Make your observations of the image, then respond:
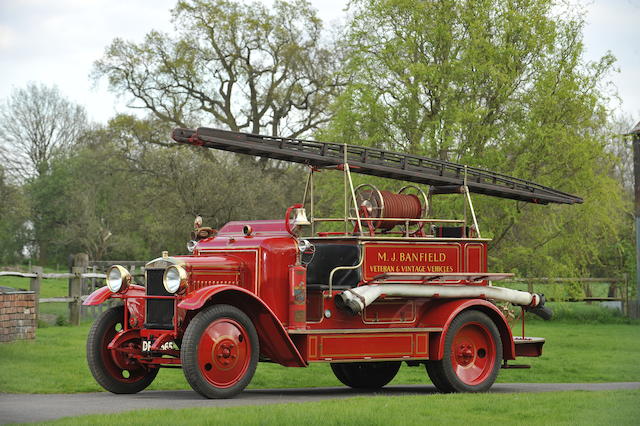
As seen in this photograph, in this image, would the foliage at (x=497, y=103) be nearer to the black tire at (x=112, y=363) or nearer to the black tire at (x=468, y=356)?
the black tire at (x=468, y=356)

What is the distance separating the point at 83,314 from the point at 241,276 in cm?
1411

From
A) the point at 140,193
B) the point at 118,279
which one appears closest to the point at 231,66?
the point at 140,193

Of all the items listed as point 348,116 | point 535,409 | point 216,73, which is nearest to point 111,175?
point 216,73

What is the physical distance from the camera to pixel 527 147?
29500 mm

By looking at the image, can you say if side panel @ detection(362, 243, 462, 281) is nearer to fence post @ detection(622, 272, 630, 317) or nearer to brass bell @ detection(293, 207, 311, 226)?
brass bell @ detection(293, 207, 311, 226)

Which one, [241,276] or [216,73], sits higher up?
[216,73]

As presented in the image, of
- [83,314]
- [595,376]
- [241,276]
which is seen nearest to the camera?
[241,276]

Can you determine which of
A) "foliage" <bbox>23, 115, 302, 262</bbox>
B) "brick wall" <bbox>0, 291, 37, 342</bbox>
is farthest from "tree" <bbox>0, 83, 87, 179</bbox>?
"brick wall" <bbox>0, 291, 37, 342</bbox>

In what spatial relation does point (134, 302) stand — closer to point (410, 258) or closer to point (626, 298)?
point (410, 258)

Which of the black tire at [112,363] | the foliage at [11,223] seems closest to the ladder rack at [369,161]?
the black tire at [112,363]

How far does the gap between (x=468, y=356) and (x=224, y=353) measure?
3767 millimetres

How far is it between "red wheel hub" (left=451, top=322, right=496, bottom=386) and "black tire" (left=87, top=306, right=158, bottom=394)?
397cm

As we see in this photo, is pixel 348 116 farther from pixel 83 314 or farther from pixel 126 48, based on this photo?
pixel 126 48

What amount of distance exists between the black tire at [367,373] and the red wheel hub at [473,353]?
1361 mm
